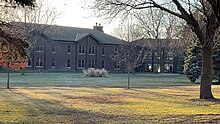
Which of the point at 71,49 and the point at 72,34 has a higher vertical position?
the point at 72,34

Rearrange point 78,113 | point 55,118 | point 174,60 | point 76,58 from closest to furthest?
1. point 55,118
2. point 78,113
3. point 76,58
4. point 174,60

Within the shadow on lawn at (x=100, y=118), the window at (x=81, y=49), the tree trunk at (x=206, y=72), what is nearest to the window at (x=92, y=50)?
the window at (x=81, y=49)

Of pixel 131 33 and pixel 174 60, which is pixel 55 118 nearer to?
pixel 131 33

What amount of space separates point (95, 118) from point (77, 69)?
72630 millimetres

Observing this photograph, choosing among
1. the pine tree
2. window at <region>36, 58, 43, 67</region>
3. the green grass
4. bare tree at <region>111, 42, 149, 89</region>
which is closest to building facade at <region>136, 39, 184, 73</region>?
bare tree at <region>111, 42, 149, 89</region>

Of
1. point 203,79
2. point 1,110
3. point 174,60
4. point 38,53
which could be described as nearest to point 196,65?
point 203,79

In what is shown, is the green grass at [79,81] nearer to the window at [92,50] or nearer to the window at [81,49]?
the window at [81,49]

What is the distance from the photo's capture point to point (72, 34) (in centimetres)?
8919

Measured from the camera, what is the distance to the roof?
8177cm

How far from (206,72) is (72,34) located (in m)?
64.9

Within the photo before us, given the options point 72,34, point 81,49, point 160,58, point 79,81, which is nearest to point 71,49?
point 81,49

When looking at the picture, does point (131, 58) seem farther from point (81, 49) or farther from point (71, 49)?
point (81, 49)

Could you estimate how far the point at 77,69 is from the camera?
88438 mm

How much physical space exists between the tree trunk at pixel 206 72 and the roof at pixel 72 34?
50.8 meters
